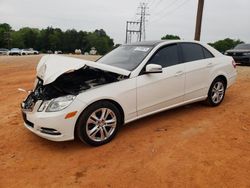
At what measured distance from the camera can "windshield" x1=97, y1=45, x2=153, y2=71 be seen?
5.11 metres

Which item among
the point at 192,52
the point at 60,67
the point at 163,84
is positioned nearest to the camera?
the point at 60,67

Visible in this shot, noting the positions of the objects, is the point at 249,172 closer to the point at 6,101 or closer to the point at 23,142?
the point at 23,142

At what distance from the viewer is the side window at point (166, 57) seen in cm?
524

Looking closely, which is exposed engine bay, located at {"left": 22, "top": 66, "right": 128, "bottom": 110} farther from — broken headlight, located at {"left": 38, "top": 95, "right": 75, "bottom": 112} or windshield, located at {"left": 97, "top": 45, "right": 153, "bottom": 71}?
windshield, located at {"left": 97, "top": 45, "right": 153, "bottom": 71}

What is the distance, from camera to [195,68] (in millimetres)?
5719

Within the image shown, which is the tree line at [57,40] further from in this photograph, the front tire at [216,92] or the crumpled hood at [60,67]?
the crumpled hood at [60,67]

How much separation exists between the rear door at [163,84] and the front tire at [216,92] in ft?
3.28

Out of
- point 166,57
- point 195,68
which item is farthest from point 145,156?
point 195,68

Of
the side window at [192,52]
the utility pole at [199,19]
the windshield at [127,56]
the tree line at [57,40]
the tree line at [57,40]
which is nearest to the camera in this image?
the windshield at [127,56]

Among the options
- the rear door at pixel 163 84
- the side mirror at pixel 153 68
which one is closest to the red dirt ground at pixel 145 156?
the rear door at pixel 163 84

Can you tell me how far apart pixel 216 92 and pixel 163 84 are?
178 cm

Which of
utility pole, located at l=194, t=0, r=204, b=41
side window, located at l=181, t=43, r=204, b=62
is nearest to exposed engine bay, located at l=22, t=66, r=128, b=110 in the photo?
side window, located at l=181, t=43, r=204, b=62

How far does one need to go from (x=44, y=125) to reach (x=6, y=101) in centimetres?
367

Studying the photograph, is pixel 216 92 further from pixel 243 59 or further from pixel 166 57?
pixel 243 59
